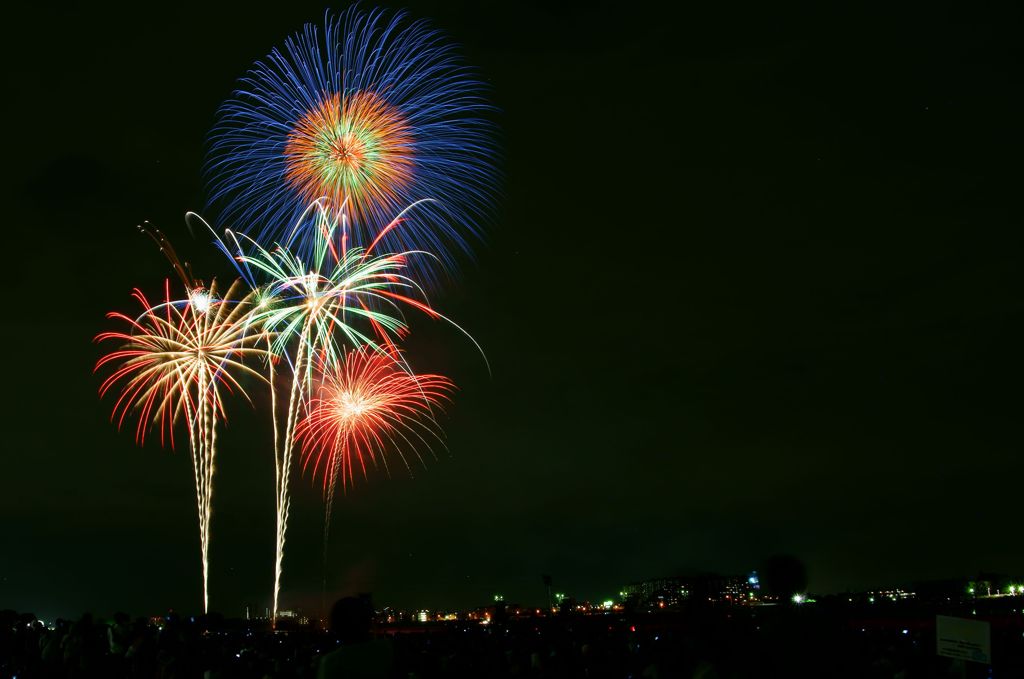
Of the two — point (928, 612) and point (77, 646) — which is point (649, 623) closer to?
point (928, 612)

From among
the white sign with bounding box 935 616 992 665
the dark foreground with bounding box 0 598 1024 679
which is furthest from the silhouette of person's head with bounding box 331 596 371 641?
the white sign with bounding box 935 616 992 665

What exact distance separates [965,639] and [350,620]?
21.0ft

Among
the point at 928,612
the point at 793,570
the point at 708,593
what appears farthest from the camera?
the point at 928,612

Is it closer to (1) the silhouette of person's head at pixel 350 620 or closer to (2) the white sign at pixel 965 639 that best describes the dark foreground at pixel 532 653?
(1) the silhouette of person's head at pixel 350 620

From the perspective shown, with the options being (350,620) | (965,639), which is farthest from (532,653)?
(350,620)

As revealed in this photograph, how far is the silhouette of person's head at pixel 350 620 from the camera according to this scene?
396 cm

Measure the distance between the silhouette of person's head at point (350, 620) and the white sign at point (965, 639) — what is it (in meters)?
6.15

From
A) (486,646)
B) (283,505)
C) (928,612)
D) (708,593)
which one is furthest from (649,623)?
(708,593)

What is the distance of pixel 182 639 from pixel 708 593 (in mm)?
12941

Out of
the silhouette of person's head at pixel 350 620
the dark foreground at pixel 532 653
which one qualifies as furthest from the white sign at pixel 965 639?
the silhouette of person's head at pixel 350 620

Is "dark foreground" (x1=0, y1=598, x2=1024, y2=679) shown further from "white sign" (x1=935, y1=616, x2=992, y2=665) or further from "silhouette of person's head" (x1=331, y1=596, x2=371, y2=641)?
"white sign" (x1=935, y1=616, x2=992, y2=665)

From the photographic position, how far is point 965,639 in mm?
7703

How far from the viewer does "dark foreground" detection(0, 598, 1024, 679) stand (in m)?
3.92

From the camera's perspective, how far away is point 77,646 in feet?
46.1
